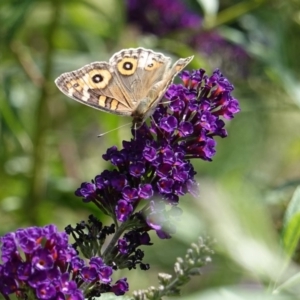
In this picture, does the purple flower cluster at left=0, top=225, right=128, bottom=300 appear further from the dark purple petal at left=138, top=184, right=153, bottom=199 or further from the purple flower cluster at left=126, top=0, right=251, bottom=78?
the purple flower cluster at left=126, top=0, right=251, bottom=78

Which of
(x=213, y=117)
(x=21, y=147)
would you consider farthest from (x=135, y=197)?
(x=21, y=147)

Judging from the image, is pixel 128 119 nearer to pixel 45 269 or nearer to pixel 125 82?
pixel 125 82

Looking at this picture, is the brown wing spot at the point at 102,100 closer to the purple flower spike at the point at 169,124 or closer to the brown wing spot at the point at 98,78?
the brown wing spot at the point at 98,78

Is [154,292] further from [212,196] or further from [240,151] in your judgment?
[240,151]

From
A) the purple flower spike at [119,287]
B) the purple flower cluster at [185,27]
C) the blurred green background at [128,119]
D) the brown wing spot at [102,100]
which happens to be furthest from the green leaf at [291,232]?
the purple flower cluster at [185,27]

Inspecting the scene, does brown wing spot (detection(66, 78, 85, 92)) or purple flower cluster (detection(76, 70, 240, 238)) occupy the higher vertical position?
brown wing spot (detection(66, 78, 85, 92))

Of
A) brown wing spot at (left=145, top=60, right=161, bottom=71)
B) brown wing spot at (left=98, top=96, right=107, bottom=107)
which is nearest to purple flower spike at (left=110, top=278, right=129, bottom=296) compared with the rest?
brown wing spot at (left=98, top=96, right=107, bottom=107)
